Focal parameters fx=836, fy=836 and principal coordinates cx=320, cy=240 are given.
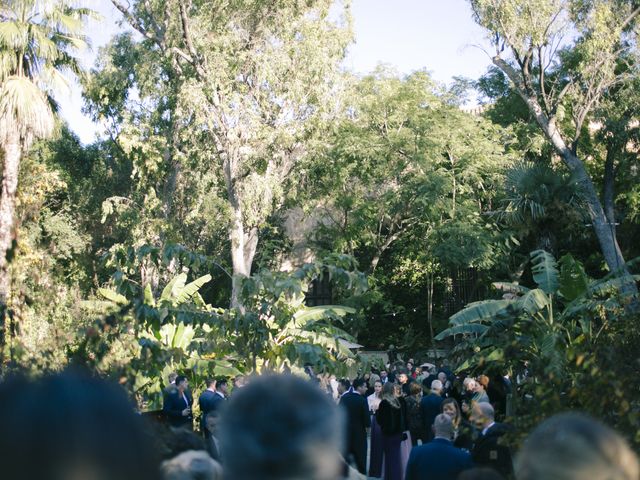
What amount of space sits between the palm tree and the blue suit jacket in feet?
50.0

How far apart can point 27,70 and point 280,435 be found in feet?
69.5

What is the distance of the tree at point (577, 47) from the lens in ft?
91.9

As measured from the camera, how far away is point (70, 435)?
1.13m

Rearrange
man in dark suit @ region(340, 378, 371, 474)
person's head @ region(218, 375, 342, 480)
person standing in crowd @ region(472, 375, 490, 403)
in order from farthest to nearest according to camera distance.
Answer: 1. person standing in crowd @ region(472, 375, 490, 403)
2. man in dark suit @ region(340, 378, 371, 474)
3. person's head @ region(218, 375, 342, 480)

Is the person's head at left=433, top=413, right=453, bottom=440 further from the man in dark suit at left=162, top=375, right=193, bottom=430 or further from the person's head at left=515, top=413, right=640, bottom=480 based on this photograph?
the man in dark suit at left=162, top=375, right=193, bottom=430

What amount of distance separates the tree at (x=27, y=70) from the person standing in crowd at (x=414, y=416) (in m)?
10.4

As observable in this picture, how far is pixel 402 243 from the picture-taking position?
116 ft

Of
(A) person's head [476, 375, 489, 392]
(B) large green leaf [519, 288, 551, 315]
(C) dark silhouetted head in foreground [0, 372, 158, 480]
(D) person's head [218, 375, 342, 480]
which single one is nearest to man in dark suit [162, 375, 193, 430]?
(A) person's head [476, 375, 489, 392]

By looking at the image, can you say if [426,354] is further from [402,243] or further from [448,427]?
[448,427]

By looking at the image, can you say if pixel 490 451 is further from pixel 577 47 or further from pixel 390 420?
pixel 577 47

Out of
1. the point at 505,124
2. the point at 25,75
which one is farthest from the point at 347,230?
the point at 25,75

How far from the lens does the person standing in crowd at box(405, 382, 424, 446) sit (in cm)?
1467

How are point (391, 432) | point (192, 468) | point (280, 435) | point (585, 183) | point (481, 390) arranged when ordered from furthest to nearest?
point (585, 183) < point (481, 390) < point (391, 432) < point (192, 468) < point (280, 435)

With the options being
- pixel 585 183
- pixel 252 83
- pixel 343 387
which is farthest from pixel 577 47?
pixel 343 387
